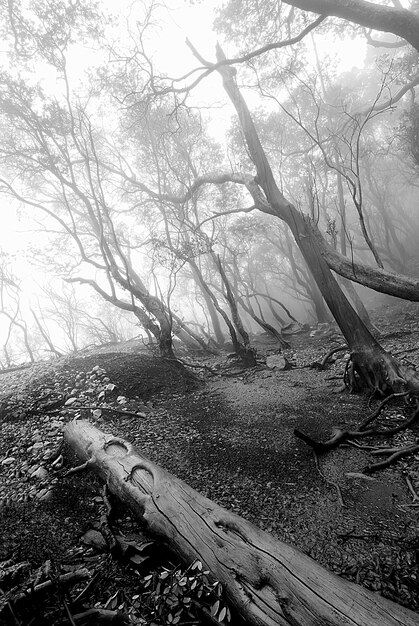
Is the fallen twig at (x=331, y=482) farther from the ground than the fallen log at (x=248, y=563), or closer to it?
closer to it

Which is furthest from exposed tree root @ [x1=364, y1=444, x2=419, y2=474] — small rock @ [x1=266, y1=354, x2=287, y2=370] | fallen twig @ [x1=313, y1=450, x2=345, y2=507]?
small rock @ [x1=266, y1=354, x2=287, y2=370]

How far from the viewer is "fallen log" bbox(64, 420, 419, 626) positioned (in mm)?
1615

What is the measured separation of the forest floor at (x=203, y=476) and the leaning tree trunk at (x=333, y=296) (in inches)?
18.7

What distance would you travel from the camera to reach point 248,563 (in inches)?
77.4

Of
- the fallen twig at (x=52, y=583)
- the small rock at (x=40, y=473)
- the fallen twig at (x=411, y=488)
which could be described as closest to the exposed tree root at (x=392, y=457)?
the fallen twig at (x=411, y=488)

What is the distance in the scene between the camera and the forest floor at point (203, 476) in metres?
2.20

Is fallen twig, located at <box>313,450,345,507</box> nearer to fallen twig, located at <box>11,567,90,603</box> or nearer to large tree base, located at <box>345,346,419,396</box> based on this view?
large tree base, located at <box>345,346,419,396</box>

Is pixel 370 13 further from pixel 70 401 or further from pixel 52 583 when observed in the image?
pixel 70 401

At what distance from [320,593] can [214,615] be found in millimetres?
665

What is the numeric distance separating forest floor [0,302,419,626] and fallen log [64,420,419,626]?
29 centimetres

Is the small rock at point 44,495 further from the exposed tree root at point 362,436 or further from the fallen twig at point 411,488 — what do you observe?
the fallen twig at point 411,488

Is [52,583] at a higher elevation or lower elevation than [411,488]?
higher

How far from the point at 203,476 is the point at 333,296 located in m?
4.37

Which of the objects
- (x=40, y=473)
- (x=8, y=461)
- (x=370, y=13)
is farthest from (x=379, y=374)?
(x=8, y=461)
